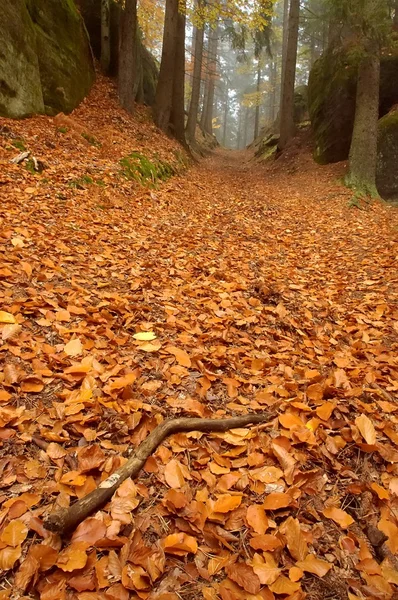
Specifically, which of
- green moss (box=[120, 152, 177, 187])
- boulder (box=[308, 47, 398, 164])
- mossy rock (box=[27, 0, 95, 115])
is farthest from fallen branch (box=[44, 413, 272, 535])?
boulder (box=[308, 47, 398, 164])

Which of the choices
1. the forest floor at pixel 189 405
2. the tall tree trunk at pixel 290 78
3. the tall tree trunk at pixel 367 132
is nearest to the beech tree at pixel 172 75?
the tall tree trunk at pixel 290 78

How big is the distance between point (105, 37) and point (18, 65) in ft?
21.1

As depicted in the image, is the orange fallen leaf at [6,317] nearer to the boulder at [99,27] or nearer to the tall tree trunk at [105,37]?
the tall tree trunk at [105,37]

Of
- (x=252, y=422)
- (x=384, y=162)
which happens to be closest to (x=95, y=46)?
(x=384, y=162)

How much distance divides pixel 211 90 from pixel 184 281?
26.7 metres

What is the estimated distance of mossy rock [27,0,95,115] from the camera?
25.5ft

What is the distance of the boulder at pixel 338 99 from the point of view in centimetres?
1077

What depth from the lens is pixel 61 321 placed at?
2859 millimetres

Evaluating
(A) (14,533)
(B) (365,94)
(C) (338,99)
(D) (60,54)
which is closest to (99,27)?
(D) (60,54)

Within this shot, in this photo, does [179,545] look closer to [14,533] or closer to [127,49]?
[14,533]

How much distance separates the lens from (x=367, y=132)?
29.5 feet

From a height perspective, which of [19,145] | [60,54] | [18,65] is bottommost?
[19,145]

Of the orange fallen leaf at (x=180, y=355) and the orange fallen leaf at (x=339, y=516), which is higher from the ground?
the orange fallen leaf at (x=180, y=355)

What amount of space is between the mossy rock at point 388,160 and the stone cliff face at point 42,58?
7.86 m
